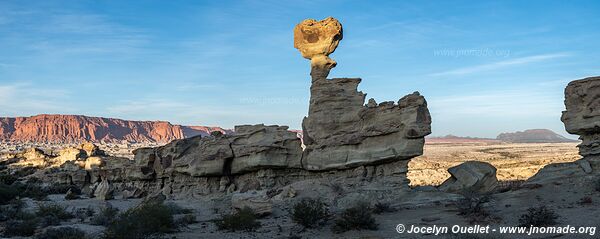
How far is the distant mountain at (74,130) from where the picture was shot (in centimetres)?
15875

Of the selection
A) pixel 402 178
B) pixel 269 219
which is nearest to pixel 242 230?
pixel 269 219

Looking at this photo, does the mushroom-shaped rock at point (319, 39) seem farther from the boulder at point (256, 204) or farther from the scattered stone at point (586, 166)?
the scattered stone at point (586, 166)

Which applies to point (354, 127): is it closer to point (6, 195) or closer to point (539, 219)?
point (539, 219)

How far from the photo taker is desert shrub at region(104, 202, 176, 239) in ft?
43.2

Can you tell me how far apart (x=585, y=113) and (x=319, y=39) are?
428 inches

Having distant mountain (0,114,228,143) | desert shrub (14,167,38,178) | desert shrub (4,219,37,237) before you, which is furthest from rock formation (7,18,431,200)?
distant mountain (0,114,228,143)

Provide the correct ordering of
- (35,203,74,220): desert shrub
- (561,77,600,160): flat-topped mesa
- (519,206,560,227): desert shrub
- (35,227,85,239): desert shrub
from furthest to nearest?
1. (35,203,74,220): desert shrub
2. (561,77,600,160): flat-topped mesa
3. (35,227,85,239): desert shrub
4. (519,206,560,227): desert shrub

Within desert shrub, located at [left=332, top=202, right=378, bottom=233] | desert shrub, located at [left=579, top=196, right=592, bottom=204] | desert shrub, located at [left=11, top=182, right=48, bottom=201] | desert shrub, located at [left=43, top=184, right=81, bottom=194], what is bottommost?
desert shrub, located at [left=43, top=184, right=81, bottom=194]

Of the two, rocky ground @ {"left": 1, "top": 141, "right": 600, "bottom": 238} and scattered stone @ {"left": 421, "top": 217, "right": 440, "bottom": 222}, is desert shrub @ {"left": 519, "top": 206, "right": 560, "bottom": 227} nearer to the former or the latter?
rocky ground @ {"left": 1, "top": 141, "right": 600, "bottom": 238}

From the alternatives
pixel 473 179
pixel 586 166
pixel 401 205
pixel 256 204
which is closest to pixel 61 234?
pixel 256 204

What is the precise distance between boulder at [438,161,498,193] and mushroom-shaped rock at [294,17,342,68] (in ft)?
23.6

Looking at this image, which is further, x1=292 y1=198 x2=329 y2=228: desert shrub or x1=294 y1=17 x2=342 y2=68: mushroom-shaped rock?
x1=294 y1=17 x2=342 y2=68: mushroom-shaped rock

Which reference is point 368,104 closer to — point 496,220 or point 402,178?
point 402,178

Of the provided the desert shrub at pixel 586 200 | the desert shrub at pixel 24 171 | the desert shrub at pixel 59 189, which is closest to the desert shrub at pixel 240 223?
the desert shrub at pixel 586 200
